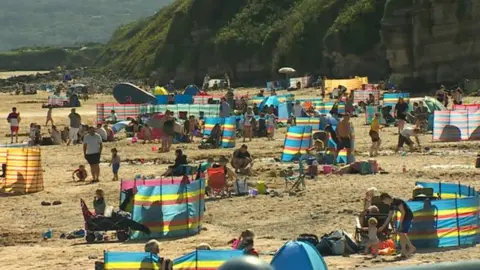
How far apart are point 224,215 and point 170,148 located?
10923mm

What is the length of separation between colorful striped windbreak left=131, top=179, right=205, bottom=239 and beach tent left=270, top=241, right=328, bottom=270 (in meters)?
4.50

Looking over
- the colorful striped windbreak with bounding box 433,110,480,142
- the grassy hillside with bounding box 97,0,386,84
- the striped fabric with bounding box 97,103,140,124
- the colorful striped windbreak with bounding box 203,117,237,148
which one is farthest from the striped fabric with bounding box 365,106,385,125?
the grassy hillside with bounding box 97,0,386,84

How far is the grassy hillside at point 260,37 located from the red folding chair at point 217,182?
38.8m

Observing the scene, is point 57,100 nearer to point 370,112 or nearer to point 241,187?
point 370,112

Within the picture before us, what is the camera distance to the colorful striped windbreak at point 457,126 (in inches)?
982

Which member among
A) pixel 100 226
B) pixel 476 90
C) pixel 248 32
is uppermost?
pixel 248 32

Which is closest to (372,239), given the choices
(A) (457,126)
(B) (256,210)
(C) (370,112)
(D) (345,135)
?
(B) (256,210)

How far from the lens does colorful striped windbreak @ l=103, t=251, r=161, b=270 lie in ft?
31.7

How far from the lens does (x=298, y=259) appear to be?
916 centimetres

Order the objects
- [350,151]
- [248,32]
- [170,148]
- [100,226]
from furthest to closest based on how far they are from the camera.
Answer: [248,32]
[170,148]
[350,151]
[100,226]

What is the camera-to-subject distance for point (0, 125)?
4047 cm

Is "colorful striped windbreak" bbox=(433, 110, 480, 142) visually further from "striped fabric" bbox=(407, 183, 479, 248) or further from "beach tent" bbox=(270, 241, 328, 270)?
"beach tent" bbox=(270, 241, 328, 270)

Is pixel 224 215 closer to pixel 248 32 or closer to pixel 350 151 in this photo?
pixel 350 151

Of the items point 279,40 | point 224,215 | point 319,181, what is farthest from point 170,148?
point 279,40
